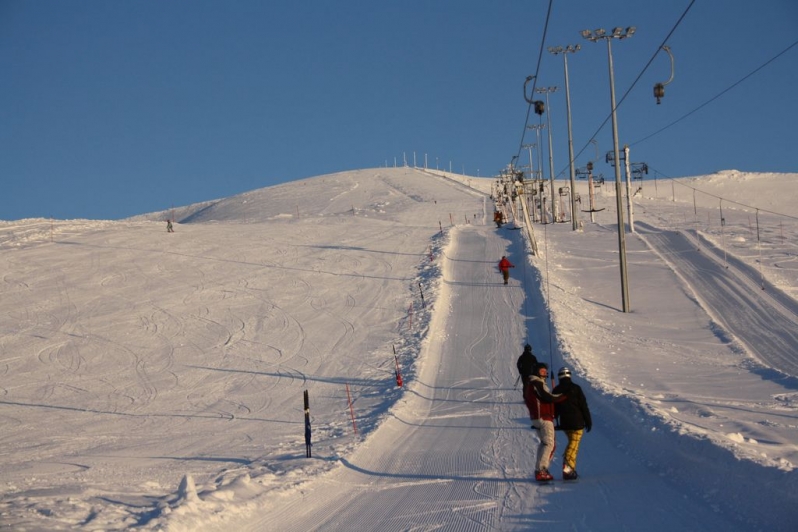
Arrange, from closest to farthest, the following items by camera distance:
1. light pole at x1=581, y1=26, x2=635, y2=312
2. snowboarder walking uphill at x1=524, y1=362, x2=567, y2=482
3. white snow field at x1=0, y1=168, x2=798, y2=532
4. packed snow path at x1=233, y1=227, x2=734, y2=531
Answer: packed snow path at x1=233, y1=227, x2=734, y2=531, white snow field at x1=0, y1=168, x2=798, y2=532, snowboarder walking uphill at x1=524, y1=362, x2=567, y2=482, light pole at x1=581, y1=26, x2=635, y2=312

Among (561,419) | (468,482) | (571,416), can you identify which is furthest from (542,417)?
(468,482)

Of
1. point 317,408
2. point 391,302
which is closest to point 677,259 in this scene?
point 391,302

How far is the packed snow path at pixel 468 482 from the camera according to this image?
30.3 feet

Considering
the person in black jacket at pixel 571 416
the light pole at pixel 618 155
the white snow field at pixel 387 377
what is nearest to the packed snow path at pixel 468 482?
the white snow field at pixel 387 377

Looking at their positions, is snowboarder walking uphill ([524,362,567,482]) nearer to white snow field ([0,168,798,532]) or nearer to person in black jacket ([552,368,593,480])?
person in black jacket ([552,368,593,480])

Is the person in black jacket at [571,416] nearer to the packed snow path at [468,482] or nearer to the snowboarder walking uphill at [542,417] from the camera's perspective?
the snowboarder walking uphill at [542,417]

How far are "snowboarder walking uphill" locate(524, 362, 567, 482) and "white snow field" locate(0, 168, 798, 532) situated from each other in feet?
1.07

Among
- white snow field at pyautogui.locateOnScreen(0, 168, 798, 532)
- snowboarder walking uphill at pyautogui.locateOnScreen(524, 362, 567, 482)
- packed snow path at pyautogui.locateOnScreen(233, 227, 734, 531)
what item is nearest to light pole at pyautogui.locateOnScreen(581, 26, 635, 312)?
white snow field at pyautogui.locateOnScreen(0, 168, 798, 532)

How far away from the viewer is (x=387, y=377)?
2528cm

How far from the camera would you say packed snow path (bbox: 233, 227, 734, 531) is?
9.23m

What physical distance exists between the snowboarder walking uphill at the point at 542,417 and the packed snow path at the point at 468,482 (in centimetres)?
27

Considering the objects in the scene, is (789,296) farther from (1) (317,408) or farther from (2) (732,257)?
(1) (317,408)

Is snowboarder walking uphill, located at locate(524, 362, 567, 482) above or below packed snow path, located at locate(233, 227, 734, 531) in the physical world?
above

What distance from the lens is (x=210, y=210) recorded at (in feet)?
412
